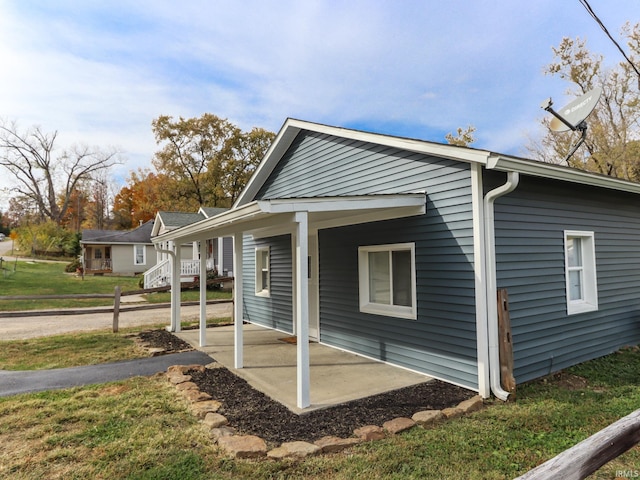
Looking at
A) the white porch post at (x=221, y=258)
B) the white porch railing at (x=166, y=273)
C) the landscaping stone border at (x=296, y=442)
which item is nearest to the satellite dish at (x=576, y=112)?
the landscaping stone border at (x=296, y=442)

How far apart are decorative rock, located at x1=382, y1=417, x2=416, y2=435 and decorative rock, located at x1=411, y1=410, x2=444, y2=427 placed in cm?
7

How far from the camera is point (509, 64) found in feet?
39.3

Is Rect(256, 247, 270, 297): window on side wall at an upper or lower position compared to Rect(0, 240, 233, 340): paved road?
upper

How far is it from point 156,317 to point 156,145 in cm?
2069

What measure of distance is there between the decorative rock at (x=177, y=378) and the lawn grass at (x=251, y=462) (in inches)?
12.2

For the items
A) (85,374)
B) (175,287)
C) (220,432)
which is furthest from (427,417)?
(175,287)

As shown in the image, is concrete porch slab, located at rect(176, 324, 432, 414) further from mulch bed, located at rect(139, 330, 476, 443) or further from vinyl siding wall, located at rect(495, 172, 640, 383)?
vinyl siding wall, located at rect(495, 172, 640, 383)

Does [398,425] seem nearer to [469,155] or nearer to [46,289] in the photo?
[469,155]

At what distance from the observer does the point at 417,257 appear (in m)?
5.75

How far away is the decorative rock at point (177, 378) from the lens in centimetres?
539

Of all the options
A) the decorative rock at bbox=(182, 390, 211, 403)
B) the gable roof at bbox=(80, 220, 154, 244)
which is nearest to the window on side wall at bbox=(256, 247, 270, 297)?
the decorative rock at bbox=(182, 390, 211, 403)

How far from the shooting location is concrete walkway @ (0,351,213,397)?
540cm

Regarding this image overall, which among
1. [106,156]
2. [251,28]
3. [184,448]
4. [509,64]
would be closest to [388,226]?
[184,448]

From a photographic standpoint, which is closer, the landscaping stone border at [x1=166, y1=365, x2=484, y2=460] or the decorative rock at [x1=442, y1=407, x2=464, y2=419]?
the landscaping stone border at [x1=166, y1=365, x2=484, y2=460]
